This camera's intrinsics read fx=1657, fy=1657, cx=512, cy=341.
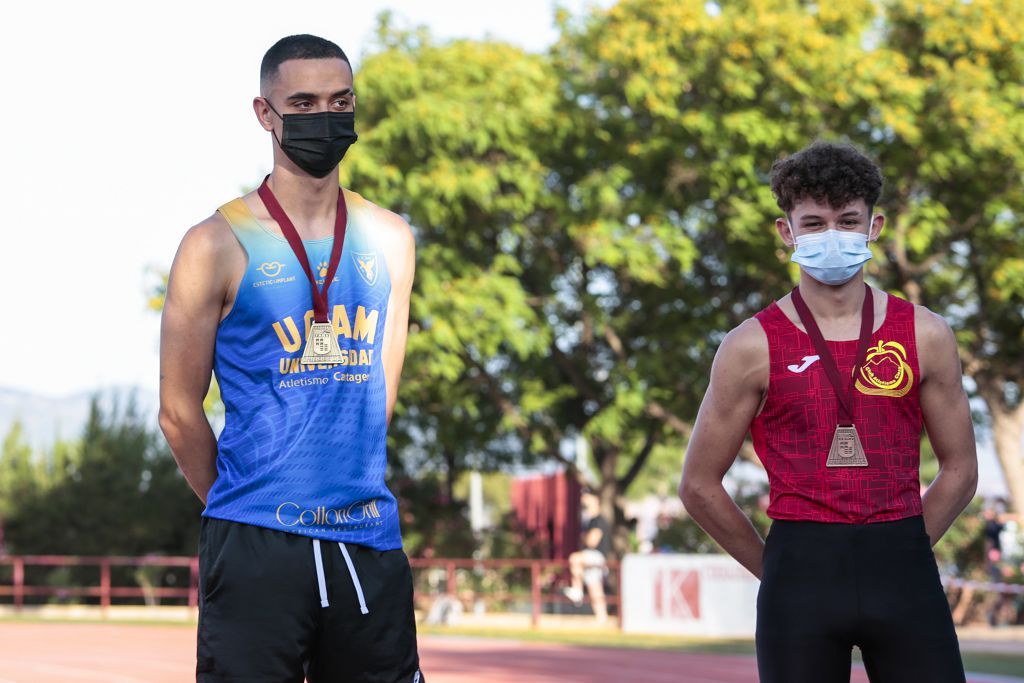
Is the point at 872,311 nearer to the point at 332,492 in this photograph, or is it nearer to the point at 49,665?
the point at 332,492

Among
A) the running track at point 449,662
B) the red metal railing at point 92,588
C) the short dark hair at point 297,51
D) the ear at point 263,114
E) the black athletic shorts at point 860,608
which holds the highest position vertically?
the short dark hair at point 297,51

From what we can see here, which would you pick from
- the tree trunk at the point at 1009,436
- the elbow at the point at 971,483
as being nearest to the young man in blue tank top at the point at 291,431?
the elbow at the point at 971,483

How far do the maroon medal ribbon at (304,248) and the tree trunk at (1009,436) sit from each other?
80.1 feet

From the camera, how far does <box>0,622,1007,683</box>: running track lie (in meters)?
15.2

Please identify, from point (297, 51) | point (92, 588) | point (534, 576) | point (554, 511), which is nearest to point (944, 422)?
point (297, 51)

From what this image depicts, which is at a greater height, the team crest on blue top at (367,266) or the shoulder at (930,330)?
the team crest on blue top at (367,266)

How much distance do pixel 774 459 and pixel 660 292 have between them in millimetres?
24964

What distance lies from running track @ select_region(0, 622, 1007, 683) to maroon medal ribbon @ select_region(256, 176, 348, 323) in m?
11.6

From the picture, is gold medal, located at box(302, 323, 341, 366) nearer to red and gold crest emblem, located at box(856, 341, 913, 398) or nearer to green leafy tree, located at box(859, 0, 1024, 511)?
red and gold crest emblem, located at box(856, 341, 913, 398)

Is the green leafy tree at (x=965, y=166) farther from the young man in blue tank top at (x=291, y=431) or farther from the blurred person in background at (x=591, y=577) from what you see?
the young man in blue tank top at (x=291, y=431)

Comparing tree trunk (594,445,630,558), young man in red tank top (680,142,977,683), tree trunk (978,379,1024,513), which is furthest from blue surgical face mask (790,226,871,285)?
tree trunk (594,445,630,558)

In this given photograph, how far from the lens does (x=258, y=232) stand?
3572mm

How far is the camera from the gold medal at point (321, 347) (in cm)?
348

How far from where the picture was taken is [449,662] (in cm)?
1731
